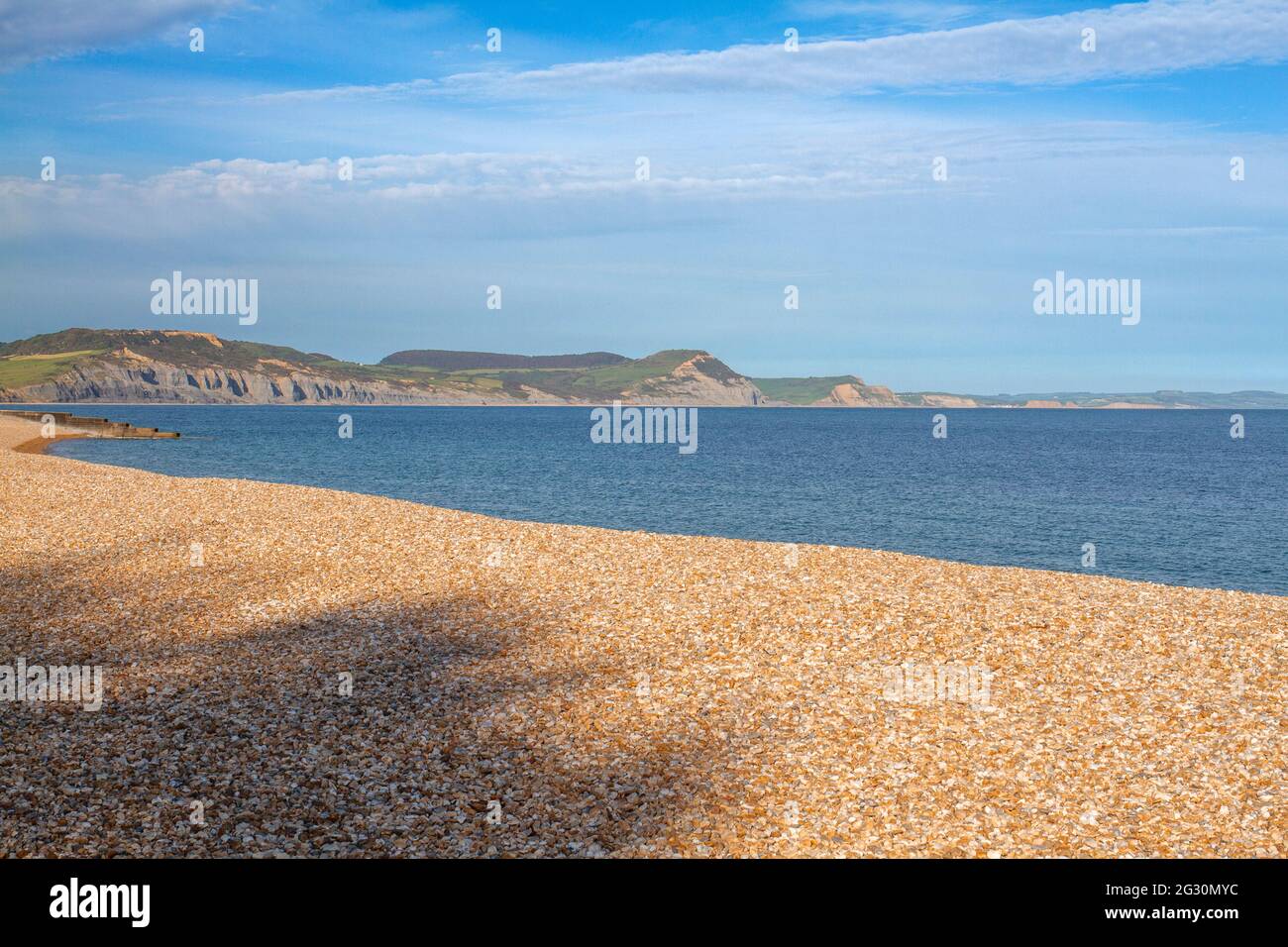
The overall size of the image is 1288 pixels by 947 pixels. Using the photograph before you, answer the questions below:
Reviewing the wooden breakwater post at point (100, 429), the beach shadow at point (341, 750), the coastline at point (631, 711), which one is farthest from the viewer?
the wooden breakwater post at point (100, 429)

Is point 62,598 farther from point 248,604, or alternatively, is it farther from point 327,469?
point 327,469

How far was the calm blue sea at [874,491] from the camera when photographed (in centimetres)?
3581

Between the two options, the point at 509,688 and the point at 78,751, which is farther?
the point at 509,688

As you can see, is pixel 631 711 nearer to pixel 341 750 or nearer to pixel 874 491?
pixel 341 750

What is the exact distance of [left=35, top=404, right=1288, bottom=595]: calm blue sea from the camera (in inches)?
1410

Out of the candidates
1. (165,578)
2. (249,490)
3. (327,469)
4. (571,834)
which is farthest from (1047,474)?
(571,834)

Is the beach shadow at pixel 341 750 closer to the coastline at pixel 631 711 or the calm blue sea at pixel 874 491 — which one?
the coastline at pixel 631 711

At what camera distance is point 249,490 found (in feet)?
107

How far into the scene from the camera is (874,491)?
180 ft

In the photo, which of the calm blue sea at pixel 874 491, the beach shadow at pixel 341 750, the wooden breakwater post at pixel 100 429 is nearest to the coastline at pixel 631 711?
the beach shadow at pixel 341 750

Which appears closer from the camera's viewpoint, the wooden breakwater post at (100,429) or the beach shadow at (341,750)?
the beach shadow at (341,750)

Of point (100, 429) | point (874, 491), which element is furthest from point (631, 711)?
point (100, 429)

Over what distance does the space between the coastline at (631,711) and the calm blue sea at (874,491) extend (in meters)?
16.7
